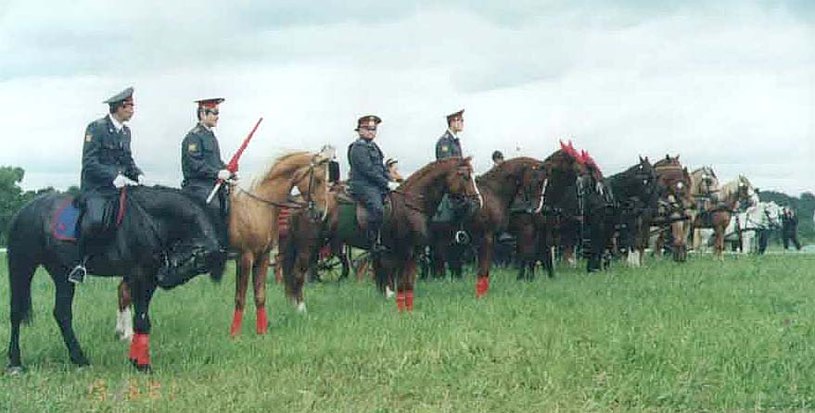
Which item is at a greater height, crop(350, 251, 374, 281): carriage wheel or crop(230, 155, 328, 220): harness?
crop(230, 155, 328, 220): harness

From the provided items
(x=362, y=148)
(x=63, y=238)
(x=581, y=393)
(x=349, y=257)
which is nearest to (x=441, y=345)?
(x=581, y=393)

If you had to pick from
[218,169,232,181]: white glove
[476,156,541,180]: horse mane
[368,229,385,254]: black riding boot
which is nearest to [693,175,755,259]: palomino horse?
[476,156,541,180]: horse mane

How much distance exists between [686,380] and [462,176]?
6.48 m

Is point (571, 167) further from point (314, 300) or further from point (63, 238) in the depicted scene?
point (63, 238)

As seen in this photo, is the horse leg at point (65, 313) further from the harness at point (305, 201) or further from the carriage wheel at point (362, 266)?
the carriage wheel at point (362, 266)

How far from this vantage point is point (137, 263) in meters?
9.50

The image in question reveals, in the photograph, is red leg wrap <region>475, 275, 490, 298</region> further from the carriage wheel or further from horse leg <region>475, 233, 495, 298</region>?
the carriage wheel

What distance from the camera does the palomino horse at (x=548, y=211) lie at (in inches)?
658

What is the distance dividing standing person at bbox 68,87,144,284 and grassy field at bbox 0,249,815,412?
48.2 inches

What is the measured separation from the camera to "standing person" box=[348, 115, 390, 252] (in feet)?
44.5

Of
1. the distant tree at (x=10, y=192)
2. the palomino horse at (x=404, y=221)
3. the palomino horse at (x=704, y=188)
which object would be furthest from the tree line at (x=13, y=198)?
the palomino horse at (x=404, y=221)

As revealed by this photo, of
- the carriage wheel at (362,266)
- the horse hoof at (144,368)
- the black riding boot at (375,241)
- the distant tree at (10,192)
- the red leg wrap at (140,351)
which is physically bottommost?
the horse hoof at (144,368)

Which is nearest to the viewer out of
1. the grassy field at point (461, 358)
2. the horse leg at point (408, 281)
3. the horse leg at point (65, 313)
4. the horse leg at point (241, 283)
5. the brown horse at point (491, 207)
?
the grassy field at point (461, 358)

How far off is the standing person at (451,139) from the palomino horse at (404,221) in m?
1.71
